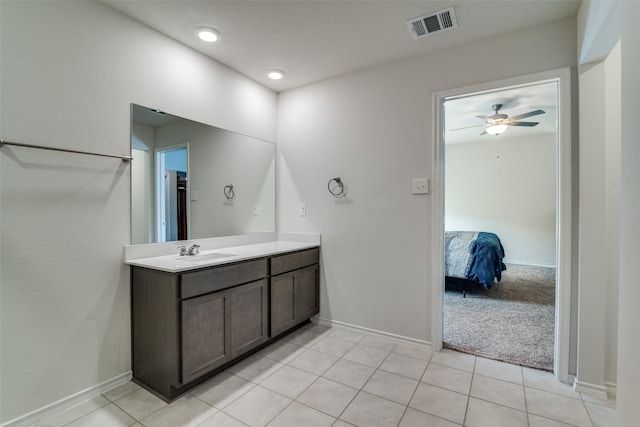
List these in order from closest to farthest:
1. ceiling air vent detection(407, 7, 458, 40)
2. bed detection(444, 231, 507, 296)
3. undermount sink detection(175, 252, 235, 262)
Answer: ceiling air vent detection(407, 7, 458, 40) < undermount sink detection(175, 252, 235, 262) < bed detection(444, 231, 507, 296)

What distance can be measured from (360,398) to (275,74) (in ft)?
8.87

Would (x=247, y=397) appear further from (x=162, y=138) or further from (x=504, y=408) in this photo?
(x=162, y=138)

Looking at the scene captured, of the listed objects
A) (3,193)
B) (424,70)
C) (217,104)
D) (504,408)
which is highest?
(424,70)

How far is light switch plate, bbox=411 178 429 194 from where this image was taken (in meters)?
2.38

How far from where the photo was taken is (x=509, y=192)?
19.3ft

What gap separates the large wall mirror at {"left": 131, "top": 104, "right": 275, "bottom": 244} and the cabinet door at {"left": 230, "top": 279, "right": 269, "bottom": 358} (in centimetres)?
66

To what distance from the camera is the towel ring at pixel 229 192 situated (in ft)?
8.88

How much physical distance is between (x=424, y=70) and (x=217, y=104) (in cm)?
176

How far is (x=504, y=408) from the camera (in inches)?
66.7

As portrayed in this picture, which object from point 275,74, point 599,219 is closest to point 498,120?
point 599,219

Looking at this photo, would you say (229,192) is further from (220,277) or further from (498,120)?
(498,120)

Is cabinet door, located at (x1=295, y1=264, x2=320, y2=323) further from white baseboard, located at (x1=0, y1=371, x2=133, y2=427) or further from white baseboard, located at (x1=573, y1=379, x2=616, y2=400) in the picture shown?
white baseboard, located at (x1=573, y1=379, x2=616, y2=400)

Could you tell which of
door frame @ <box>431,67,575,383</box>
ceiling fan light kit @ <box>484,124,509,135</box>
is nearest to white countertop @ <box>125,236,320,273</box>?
door frame @ <box>431,67,575,383</box>

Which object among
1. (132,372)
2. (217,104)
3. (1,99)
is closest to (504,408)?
(132,372)
